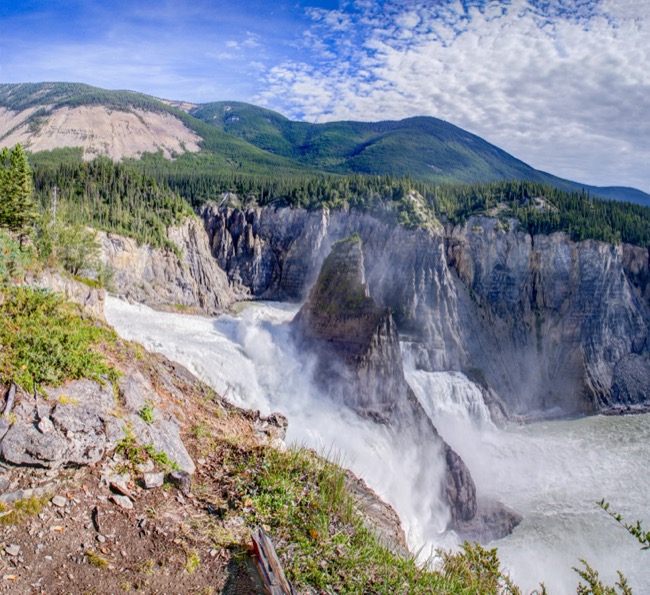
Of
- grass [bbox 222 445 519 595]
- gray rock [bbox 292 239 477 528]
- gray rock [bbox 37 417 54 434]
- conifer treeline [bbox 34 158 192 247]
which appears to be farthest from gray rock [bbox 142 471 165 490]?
conifer treeline [bbox 34 158 192 247]

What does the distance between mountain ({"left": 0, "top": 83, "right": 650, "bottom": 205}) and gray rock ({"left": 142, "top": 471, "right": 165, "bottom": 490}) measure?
98499 millimetres

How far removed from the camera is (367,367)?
89.7 ft

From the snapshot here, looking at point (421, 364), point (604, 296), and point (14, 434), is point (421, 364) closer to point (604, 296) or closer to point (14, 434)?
point (604, 296)

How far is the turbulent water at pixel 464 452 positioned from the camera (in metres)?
22.5

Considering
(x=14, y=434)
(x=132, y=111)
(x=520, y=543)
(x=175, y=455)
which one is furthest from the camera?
(x=132, y=111)

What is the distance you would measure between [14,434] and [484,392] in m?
37.4

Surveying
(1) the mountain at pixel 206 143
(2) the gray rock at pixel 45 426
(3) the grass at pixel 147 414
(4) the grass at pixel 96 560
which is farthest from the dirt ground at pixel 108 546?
(1) the mountain at pixel 206 143

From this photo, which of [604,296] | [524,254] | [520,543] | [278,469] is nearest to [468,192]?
[524,254]

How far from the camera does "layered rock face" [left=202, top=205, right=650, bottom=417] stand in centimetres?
Answer: 4328

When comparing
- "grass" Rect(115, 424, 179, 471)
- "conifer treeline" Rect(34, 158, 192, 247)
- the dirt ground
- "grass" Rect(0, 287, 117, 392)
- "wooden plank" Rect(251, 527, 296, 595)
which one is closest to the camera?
the dirt ground

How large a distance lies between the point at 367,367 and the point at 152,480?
20.4 meters

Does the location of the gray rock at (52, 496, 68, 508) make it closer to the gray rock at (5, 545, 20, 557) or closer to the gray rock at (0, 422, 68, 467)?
the gray rock at (0, 422, 68, 467)

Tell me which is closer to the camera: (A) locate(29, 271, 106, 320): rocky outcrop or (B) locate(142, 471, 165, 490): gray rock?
(B) locate(142, 471, 165, 490): gray rock

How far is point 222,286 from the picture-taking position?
6150 cm
